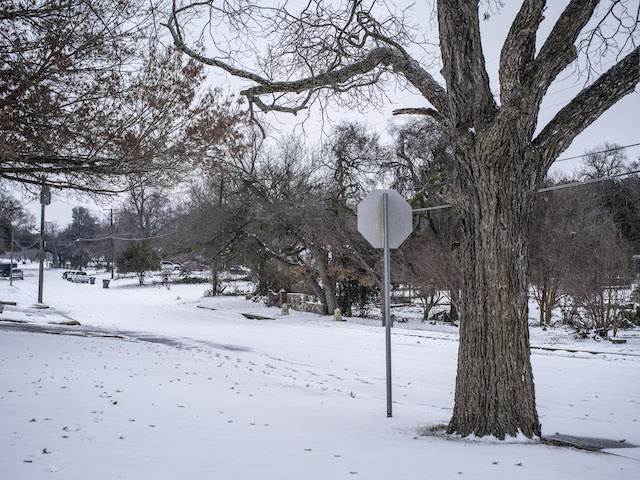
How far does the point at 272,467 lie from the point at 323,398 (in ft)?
12.1

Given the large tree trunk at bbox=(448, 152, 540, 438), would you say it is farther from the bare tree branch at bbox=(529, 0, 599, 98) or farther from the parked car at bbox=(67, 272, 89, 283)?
the parked car at bbox=(67, 272, 89, 283)

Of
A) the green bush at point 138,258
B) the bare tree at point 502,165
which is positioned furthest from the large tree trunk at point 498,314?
the green bush at point 138,258

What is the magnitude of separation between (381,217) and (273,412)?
283 centimetres

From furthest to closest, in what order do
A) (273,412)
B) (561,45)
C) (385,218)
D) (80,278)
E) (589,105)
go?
(80,278) < (385,218) < (273,412) < (589,105) < (561,45)

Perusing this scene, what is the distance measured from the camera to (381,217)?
6910mm

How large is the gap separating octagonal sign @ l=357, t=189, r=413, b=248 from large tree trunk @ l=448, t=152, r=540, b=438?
1.47m

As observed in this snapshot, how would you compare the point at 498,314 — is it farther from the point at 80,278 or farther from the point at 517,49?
→ the point at 80,278

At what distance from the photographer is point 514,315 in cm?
528

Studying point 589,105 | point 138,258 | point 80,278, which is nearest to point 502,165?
point 589,105

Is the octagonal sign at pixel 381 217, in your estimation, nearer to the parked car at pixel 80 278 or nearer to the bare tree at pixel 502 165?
the bare tree at pixel 502 165

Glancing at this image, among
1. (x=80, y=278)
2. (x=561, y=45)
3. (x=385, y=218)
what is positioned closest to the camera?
(x=561, y=45)

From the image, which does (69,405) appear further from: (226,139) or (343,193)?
(343,193)

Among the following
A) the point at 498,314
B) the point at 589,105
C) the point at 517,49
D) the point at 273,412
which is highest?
the point at 517,49

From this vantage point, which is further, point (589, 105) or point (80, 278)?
point (80, 278)
